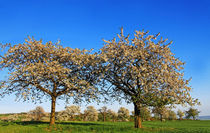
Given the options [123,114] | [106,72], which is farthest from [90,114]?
[106,72]

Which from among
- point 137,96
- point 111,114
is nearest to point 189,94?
point 137,96

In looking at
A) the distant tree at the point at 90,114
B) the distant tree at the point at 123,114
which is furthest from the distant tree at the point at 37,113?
the distant tree at the point at 123,114

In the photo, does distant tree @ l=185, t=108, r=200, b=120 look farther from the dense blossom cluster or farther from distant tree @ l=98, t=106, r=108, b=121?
the dense blossom cluster

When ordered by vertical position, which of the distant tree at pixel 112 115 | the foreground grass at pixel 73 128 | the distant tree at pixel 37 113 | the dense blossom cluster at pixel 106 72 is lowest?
the distant tree at pixel 112 115

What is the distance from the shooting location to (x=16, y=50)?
83.4 feet

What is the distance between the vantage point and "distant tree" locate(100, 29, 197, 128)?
75.0 feet

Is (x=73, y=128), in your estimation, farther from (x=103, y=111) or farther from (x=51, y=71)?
(x=103, y=111)

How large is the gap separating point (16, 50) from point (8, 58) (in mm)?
1619

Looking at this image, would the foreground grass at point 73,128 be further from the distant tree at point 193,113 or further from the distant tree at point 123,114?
the distant tree at point 193,113

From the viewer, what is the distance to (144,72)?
910 inches

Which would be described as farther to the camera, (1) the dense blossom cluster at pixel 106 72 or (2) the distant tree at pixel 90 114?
(2) the distant tree at pixel 90 114

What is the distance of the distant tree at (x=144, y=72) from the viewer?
22859 millimetres

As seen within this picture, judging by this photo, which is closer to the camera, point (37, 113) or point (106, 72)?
point (106, 72)

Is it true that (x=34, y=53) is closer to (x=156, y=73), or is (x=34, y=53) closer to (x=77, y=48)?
(x=77, y=48)
